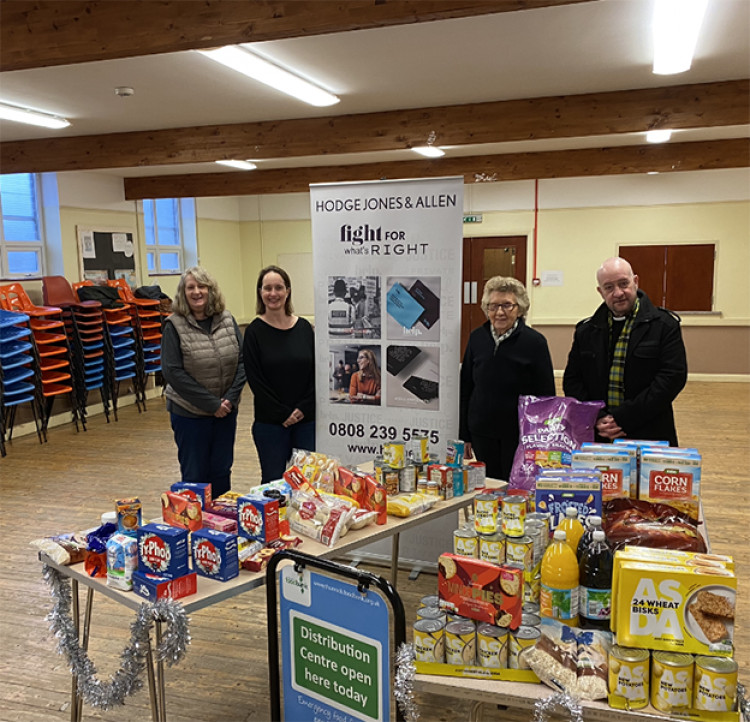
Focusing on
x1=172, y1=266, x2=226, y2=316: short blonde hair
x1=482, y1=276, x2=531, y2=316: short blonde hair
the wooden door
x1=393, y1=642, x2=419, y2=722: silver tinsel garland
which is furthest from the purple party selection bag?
the wooden door

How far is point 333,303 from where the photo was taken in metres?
3.65

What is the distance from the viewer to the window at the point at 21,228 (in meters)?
7.82

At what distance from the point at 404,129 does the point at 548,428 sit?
157 inches

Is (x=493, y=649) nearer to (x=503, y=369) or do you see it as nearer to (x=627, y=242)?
(x=503, y=369)

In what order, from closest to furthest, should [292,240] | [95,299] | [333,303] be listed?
[333,303]
[95,299]
[292,240]

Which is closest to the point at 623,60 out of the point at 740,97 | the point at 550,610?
the point at 740,97

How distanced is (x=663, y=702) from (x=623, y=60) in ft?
14.1

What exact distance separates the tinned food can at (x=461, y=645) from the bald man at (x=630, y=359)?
1.63 metres

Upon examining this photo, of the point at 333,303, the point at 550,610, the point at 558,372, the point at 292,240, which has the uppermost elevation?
the point at 292,240

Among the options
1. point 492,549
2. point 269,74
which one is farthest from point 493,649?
point 269,74

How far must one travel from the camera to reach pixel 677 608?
5.29 feet

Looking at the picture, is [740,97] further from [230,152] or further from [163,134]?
[163,134]

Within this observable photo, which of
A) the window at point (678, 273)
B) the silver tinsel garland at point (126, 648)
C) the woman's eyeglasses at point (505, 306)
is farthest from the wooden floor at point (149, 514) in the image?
the window at point (678, 273)

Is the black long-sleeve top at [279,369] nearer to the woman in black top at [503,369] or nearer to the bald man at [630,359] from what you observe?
the woman in black top at [503,369]
